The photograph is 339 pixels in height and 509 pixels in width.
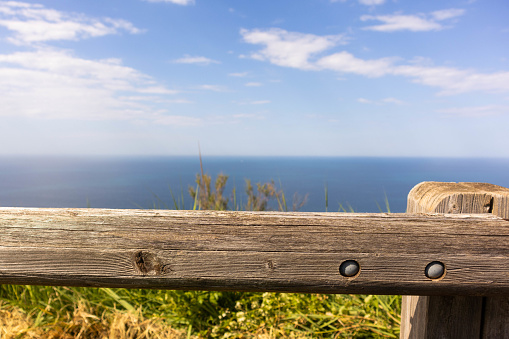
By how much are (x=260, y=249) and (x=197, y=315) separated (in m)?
2.15

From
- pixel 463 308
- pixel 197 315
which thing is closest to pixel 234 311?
pixel 197 315

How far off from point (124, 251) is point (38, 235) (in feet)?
0.81

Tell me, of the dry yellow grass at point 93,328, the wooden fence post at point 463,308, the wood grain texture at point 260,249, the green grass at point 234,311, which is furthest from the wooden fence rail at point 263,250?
the dry yellow grass at point 93,328

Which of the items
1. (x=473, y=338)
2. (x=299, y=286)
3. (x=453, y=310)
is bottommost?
(x=473, y=338)

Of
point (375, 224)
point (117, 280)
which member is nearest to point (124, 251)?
point (117, 280)

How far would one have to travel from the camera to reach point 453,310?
42.9 inches

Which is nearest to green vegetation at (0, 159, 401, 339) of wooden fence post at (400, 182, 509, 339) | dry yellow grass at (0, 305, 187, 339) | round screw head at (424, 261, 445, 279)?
dry yellow grass at (0, 305, 187, 339)

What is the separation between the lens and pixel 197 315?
2.76 m

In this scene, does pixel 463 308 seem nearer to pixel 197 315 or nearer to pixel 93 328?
pixel 197 315

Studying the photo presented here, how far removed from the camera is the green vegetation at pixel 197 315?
2451 millimetres

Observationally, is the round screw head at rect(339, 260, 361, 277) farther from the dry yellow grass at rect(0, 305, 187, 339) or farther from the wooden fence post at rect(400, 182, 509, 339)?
the dry yellow grass at rect(0, 305, 187, 339)

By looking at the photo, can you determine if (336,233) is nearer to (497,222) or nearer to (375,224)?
(375,224)

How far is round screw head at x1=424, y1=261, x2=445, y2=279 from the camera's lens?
0.92 meters

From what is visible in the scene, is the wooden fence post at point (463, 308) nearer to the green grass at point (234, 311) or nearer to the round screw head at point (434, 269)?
the round screw head at point (434, 269)
